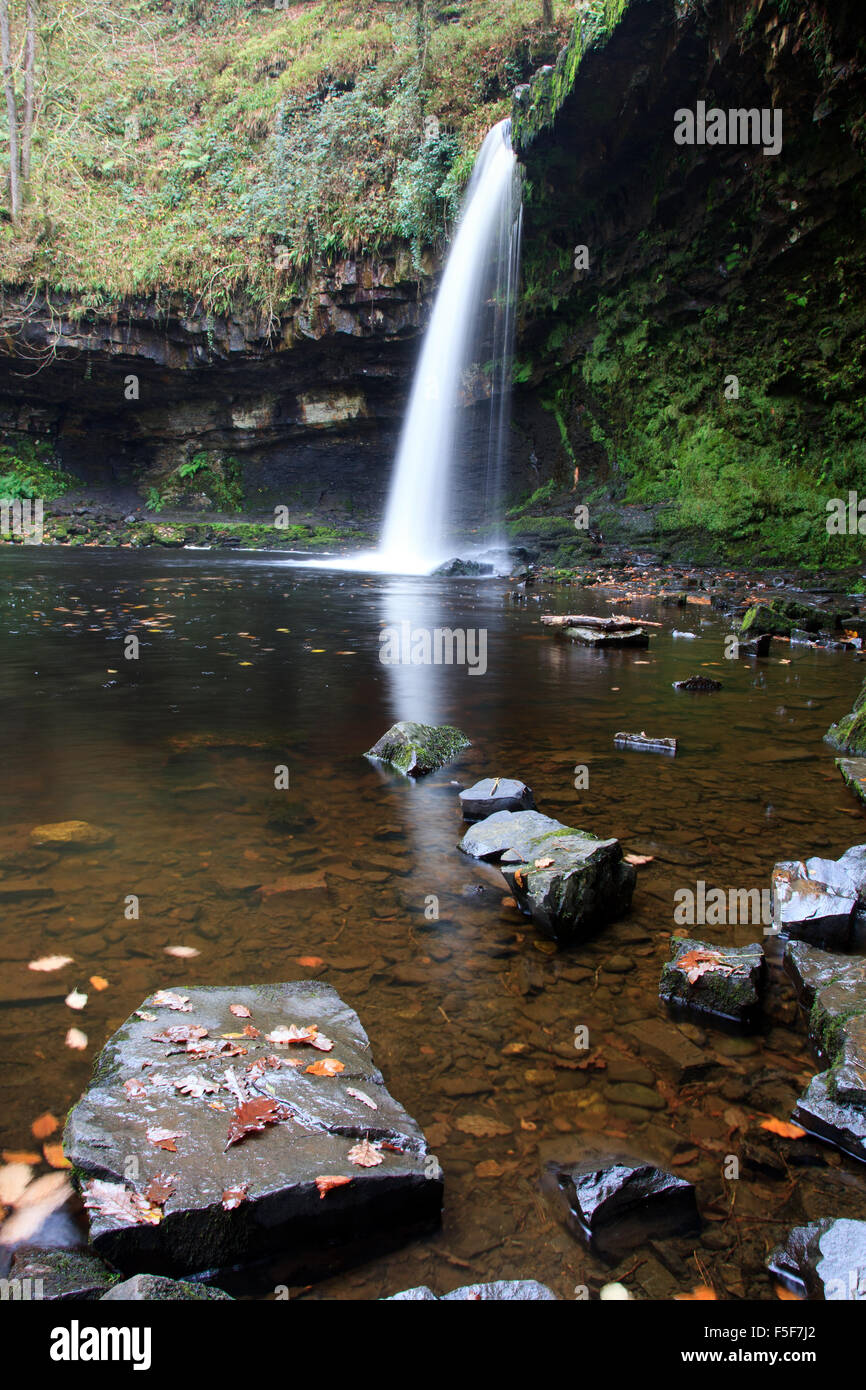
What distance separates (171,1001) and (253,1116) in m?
0.49

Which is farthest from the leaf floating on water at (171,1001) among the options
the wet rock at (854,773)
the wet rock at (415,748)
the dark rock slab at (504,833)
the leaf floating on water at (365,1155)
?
the wet rock at (854,773)

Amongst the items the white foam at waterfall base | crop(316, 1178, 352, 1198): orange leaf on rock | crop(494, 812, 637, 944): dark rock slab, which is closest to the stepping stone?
crop(494, 812, 637, 944): dark rock slab

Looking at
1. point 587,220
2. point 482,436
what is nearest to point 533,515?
point 482,436

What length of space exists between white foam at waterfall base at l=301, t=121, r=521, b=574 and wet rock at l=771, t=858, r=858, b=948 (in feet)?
53.0

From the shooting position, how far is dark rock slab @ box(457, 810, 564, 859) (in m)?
3.14

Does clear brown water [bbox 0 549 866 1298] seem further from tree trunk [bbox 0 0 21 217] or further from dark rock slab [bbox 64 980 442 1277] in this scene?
tree trunk [bbox 0 0 21 217]

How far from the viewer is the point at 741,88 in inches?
525

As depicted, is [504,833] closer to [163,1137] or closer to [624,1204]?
[624,1204]

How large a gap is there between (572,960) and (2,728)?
160 inches

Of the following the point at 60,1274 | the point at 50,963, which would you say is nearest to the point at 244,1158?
the point at 60,1274

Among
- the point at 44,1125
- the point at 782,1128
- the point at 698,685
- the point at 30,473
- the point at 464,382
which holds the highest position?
the point at 464,382

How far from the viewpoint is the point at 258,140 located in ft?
91.6

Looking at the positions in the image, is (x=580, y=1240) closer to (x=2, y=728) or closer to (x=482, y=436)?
(x=2, y=728)

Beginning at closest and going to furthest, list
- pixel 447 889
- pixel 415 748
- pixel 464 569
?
pixel 447 889 < pixel 415 748 < pixel 464 569
